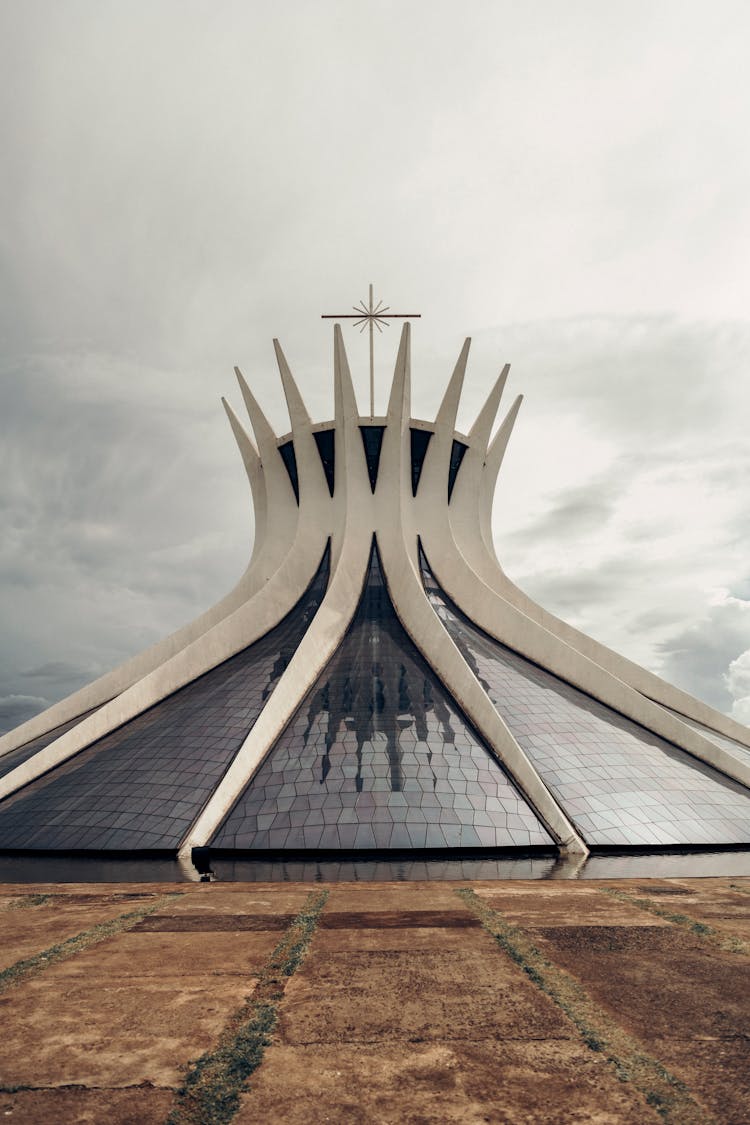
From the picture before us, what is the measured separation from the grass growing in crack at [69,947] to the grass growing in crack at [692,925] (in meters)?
5.68

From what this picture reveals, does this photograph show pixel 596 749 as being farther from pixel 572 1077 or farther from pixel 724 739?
pixel 572 1077

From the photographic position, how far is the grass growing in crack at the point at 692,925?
5555 mm

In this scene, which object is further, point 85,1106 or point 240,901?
point 240,901

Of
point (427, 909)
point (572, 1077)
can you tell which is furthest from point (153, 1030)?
point (427, 909)

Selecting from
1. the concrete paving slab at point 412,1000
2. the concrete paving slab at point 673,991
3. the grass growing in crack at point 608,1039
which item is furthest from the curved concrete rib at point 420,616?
the concrete paving slab at point 412,1000

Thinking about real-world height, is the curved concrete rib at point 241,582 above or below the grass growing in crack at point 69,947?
above

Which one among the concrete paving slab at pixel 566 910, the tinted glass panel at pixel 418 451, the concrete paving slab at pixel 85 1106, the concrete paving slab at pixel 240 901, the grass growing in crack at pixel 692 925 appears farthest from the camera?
the tinted glass panel at pixel 418 451

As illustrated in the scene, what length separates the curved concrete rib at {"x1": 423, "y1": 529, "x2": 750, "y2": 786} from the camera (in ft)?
61.2

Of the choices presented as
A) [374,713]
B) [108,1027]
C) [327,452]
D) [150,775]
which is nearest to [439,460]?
[327,452]

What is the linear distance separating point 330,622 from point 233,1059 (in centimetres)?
1896

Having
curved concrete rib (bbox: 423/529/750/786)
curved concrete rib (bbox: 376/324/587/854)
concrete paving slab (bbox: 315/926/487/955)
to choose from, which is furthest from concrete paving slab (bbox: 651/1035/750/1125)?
curved concrete rib (bbox: 423/529/750/786)

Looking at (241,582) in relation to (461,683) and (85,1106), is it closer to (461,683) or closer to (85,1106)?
(461,683)

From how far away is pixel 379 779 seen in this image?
49.8ft

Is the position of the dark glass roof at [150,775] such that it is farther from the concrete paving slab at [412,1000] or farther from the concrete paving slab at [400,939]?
the concrete paving slab at [412,1000]
